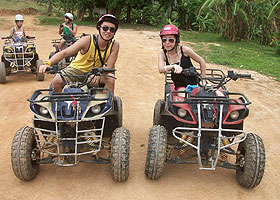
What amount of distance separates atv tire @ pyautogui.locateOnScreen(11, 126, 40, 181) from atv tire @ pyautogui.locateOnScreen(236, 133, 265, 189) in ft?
7.51

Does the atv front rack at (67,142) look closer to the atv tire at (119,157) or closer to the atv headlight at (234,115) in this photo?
the atv tire at (119,157)

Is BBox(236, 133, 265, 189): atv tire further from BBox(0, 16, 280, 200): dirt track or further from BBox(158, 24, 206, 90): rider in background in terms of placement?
BBox(158, 24, 206, 90): rider in background

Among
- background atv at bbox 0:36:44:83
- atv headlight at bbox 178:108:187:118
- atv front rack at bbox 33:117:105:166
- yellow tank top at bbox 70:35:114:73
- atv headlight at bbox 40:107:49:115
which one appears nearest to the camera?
atv front rack at bbox 33:117:105:166

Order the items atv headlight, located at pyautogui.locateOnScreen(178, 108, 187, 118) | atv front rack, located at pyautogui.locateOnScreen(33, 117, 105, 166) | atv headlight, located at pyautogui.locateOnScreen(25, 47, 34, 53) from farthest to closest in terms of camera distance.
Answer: atv headlight, located at pyautogui.locateOnScreen(25, 47, 34, 53)
atv headlight, located at pyautogui.locateOnScreen(178, 108, 187, 118)
atv front rack, located at pyautogui.locateOnScreen(33, 117, 105, 166)

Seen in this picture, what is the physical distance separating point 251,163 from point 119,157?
1.39 meters

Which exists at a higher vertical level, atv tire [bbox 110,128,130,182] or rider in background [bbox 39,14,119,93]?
rider in background [bbox 39,14,119,93]

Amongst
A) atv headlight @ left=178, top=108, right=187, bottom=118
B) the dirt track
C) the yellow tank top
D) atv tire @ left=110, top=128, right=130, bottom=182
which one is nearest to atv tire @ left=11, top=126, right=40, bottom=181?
the dirt track

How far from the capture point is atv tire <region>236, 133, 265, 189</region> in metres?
3.23

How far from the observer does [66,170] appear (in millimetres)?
3758

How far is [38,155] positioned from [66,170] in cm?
42

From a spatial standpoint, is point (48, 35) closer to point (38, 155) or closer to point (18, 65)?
point (18, 65)

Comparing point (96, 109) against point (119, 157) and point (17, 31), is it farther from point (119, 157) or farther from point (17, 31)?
point (17, 31)

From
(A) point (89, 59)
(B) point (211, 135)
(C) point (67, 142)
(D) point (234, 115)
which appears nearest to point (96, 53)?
(A) point (89, 59)

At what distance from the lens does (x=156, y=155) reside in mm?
3342
